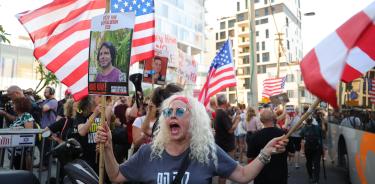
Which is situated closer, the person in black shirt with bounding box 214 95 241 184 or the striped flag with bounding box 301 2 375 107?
the striped flag with bounding box 301 2 375 107

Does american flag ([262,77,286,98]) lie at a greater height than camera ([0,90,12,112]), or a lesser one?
greater

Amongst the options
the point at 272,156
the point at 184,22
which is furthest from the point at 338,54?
the point at 184,22

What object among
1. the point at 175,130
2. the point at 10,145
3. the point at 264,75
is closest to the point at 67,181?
the point at 10,145

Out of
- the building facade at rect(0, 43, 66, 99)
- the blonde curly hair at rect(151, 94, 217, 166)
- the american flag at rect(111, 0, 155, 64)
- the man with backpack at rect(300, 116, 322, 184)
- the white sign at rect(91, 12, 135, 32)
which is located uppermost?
the building facade at rect(0, 43, 66, 99)

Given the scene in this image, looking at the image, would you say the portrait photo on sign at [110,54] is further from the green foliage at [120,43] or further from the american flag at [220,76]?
the american flag at [220,76]

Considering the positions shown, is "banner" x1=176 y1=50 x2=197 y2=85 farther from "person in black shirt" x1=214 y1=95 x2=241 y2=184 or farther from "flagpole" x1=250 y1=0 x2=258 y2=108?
"flagpole" x1=250 y1=0 x2=258 y2=108

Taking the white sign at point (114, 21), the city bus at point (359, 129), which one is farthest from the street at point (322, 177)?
the white sign at point (114, 21)

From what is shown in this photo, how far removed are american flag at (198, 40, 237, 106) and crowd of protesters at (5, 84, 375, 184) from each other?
51 cm

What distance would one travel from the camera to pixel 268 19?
80.3 metres

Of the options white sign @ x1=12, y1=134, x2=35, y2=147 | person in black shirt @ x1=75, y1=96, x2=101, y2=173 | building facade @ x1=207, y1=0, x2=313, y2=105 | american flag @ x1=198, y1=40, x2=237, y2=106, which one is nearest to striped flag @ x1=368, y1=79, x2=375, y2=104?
american flag @ x1=198, y1=40, x2=237, y2=106

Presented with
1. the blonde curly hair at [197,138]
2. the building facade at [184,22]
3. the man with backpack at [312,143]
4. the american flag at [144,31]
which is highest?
the building facade at [184,22]

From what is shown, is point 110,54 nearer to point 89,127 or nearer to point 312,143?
point 89,127

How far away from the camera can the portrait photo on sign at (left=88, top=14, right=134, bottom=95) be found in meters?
3.42

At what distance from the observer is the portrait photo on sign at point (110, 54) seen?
3420 mm
